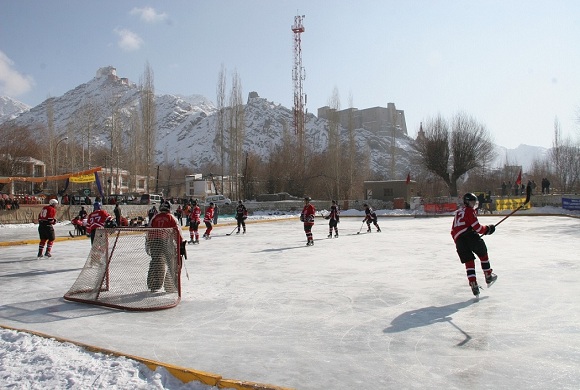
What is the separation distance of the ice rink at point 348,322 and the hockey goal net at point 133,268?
39 centimetres

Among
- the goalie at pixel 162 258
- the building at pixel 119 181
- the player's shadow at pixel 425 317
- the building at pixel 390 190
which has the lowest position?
the player's shadow at pixel 425 317

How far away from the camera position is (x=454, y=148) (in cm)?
4503

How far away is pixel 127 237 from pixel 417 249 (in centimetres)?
864

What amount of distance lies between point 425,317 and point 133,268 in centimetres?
468

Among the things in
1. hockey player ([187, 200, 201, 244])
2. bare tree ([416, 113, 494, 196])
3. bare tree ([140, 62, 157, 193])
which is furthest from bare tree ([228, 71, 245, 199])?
hockey player ([187, 200, 201, 244])

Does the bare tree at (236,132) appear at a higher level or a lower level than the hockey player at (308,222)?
higher

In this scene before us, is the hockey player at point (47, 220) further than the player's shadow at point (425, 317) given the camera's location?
Yes

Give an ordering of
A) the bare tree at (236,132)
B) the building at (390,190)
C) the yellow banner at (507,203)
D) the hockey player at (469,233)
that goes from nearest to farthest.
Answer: the hockey player at (469,233) → the yellow banner at (507,203) → the building at (390,190) → the bare tree at (236,132)

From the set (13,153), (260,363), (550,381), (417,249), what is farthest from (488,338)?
(13,153)

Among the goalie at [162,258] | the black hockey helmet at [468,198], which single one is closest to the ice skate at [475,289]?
the black hockey helmet at [468,198]

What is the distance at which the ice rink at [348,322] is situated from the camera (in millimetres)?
3865

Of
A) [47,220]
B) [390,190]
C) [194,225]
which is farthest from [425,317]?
[390,190]

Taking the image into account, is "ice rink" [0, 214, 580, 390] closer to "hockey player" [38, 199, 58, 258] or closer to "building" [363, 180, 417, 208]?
"hockey player" [38, 199, 58, 258]

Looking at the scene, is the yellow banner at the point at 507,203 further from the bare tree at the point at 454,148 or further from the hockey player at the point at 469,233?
the hockey player at the point at 469,233
